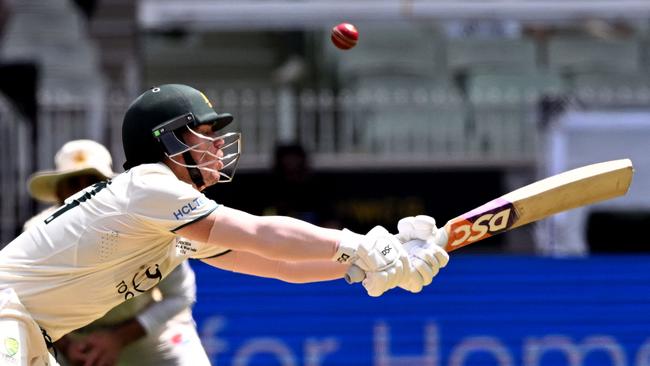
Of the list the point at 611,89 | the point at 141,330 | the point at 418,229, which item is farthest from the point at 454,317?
the point at 611,89

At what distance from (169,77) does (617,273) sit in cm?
524

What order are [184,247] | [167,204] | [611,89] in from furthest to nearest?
[611,89] → [184,247] → [167,204]

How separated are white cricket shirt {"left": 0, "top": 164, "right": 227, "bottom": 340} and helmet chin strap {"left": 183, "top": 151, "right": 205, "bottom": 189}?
0.11m

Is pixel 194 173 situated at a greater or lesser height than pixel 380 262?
greater

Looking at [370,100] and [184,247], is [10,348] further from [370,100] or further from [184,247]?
[370,100]

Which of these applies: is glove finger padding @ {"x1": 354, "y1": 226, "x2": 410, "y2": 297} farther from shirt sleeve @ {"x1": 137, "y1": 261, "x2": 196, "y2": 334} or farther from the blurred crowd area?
the blurred crowd area

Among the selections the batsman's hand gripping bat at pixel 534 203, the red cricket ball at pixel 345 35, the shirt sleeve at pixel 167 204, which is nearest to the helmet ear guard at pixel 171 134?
the shirt sleeve at pixel 167 204

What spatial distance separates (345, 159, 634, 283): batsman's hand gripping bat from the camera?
486 centimetres

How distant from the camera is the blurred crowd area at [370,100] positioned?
9969 mm

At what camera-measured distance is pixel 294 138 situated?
10352 mm

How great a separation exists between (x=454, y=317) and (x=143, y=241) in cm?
400

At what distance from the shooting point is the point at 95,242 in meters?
4.42

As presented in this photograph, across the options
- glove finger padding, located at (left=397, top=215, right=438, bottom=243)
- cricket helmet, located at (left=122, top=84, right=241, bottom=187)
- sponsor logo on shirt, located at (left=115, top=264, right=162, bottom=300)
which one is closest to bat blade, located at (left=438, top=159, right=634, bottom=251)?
glove finger padding, located at (left=397, top=215, right=438, bottom=243)

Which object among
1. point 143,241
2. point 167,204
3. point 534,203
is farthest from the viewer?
point 534,203
